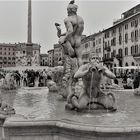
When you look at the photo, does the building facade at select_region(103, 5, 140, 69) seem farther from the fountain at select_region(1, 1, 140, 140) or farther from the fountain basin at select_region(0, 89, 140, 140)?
the fountain basin at select_region(0, 89, 140, 140)

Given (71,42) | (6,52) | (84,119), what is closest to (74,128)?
(84,119)

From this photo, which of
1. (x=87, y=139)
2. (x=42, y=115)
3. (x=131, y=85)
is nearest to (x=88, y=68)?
(x=42, y=115)

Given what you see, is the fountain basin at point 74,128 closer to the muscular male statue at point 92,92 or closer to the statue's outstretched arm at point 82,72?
the muscular male statue at point 92,92

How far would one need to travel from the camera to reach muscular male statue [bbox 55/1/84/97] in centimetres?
1061

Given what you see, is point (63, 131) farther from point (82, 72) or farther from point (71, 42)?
point (71, 42)

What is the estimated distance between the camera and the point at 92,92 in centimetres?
696

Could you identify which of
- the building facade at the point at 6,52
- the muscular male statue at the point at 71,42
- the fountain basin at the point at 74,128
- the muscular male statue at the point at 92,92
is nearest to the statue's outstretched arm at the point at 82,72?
the muscular male statue at the point at 92,92

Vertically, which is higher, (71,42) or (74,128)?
(71,42)

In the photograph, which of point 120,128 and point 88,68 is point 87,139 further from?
point 88,68


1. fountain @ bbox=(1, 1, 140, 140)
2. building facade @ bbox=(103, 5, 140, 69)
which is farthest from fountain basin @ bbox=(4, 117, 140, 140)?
building facade @ bbox=(103, 5, 140, 69)

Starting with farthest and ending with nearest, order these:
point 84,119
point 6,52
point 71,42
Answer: point 6,52 → point 71,42 → point 84,119

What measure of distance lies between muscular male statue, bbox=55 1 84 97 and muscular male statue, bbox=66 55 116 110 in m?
3.31

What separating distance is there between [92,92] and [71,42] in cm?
455

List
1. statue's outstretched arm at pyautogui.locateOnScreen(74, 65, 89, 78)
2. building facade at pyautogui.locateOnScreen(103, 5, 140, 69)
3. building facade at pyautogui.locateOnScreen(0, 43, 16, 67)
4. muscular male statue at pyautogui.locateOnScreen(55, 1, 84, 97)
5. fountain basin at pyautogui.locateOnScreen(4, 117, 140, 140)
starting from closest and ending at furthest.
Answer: fountain basin at pyautogui.locateOnScreen(4, 117, 140, 140), statue's outstretched arm at pyautogui.locateOnScreen(74, 65, 89, 78), muscular male statue at pyautogui.locateOnScreen(55, 1, 84, 97), building facade at pyautogui.locateOnScreen(103, 5, 140, 69), building facade at pyautogui.locateOnScreen(0, 43, 16, 67)
